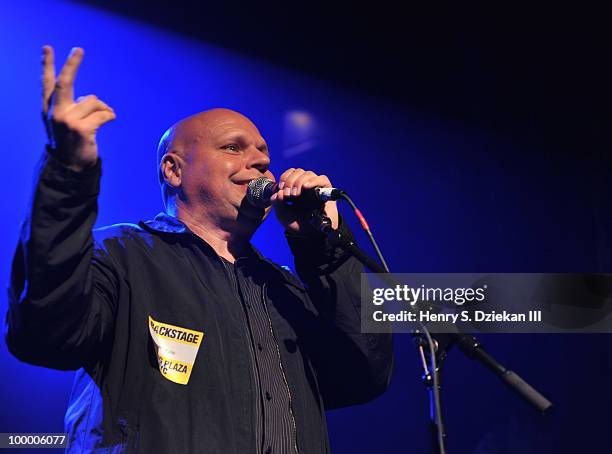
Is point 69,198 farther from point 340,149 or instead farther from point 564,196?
point 564,196

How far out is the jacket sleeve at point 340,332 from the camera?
67.9 inches

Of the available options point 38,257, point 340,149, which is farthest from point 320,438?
point 340,149

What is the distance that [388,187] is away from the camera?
9.06 ft

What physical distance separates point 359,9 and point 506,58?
0.75m

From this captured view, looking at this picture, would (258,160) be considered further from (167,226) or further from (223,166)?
(167,226)

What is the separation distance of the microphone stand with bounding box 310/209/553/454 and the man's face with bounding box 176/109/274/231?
1.45ft

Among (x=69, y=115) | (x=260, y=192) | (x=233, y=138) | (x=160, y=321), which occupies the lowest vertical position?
(x=160, y=321)

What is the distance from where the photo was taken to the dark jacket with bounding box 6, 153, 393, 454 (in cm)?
116

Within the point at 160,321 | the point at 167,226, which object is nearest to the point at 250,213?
the point at 167,226

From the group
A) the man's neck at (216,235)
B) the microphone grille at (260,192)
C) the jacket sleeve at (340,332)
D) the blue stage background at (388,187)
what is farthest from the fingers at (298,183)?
the blue stage background at (388,187)

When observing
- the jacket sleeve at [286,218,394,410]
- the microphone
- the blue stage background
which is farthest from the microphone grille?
the blue stage background

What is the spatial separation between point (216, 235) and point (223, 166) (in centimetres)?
21

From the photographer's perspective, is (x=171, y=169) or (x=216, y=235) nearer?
(x=216, y=235)

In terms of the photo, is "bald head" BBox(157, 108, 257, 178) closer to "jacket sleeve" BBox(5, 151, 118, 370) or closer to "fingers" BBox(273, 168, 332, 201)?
"fingers" BBox(273, 168, 332, 201)
